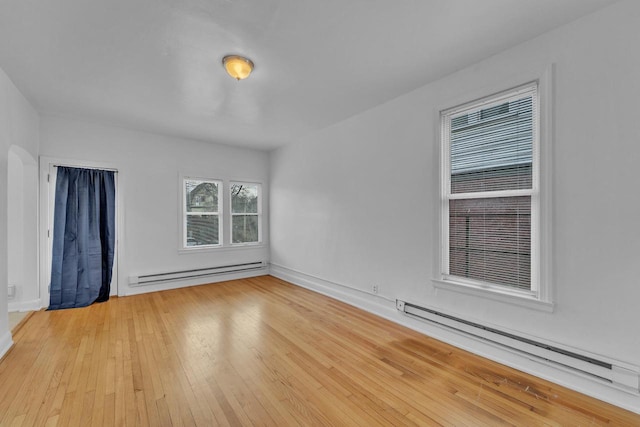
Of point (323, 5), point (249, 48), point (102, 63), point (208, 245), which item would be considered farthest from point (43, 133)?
point (323, 5)

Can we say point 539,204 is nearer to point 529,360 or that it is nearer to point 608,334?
point 608,334

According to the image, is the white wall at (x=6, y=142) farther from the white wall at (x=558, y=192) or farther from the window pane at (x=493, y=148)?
the window pane at (x=493, y=148)

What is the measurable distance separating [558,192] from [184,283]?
5.39m

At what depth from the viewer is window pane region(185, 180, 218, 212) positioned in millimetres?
5242

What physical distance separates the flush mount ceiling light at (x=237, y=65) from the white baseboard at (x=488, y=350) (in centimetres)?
298

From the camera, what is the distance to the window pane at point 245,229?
5.78m

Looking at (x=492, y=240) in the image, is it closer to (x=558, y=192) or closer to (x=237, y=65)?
(x=558, y=192)

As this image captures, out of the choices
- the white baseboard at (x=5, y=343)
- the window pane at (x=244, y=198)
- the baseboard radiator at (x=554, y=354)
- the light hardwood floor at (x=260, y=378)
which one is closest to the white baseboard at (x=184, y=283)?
the light hardwood floor at (x=260, y=378)

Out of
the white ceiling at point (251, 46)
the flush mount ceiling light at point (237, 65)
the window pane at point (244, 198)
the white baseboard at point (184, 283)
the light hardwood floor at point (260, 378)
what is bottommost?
the light hardwood floor at point (260, 378)

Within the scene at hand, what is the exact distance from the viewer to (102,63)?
2.62 m

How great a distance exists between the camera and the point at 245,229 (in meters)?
5.93

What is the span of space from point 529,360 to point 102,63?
4569mm

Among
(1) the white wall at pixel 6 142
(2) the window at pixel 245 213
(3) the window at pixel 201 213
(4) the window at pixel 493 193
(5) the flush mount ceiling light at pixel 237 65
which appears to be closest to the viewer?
(4) the window at pixel 493 193

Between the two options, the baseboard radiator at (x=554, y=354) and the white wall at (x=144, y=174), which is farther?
the white wall at (x=144, y=174)
